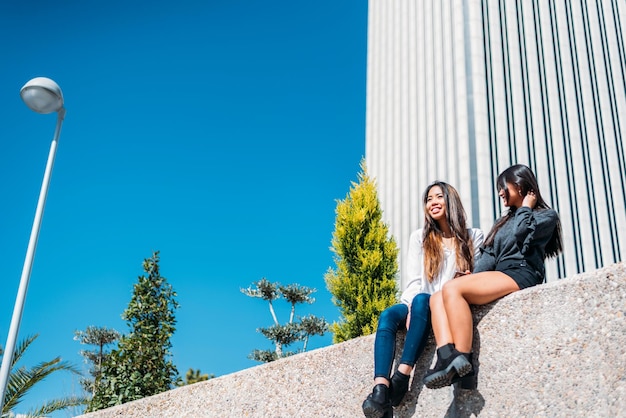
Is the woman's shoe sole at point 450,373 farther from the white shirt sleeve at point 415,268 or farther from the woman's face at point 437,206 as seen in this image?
the woman's face at point 437,206

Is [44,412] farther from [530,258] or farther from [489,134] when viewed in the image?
[489,134]

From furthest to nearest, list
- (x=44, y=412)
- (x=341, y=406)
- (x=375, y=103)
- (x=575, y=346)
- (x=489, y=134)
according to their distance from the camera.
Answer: (x=375, y=103) → (x=489, y=134) → (x=44, y=412) → (x=341, y=406) → (x=575, y=346)

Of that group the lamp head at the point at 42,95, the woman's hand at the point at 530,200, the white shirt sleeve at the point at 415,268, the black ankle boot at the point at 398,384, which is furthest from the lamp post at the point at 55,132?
the woman's hand at the point at 530,200

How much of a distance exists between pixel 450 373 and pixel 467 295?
1.64 feet

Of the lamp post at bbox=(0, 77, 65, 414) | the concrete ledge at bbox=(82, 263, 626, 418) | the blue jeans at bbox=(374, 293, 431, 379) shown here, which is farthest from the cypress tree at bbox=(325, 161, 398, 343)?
the blue jeans at bbox=(374, 293, 431, 379)

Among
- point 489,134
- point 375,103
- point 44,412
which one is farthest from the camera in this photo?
point 375,103

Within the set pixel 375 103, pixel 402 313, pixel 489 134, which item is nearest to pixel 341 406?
pixel 402 313

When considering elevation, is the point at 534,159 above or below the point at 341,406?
above

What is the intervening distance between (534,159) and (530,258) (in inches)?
794

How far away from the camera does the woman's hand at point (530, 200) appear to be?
3.76 metres

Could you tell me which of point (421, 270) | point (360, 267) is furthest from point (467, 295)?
point (360, 267)

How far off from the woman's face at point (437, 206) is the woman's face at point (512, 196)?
0.38 meters

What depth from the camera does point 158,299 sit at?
816cm

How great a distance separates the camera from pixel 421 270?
3928mm
